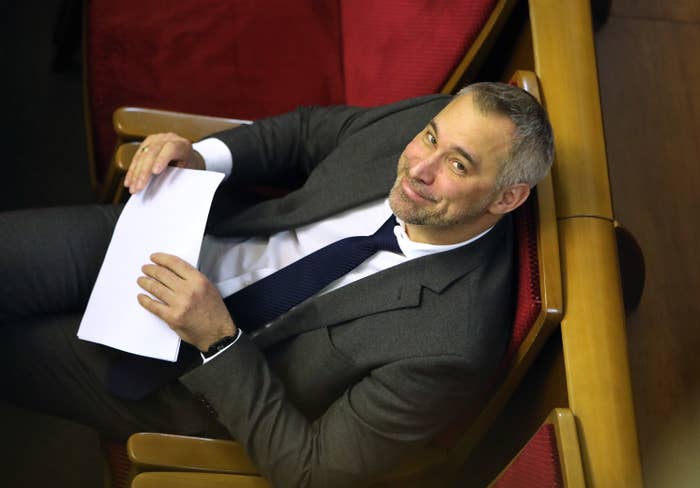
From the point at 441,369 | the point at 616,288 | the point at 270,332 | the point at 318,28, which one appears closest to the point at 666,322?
the point at 616,288

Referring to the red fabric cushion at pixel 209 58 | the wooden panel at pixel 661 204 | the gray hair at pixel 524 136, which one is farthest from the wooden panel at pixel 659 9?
the gray hair at pixel 524 136

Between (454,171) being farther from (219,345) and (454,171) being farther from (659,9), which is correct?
(659,9)

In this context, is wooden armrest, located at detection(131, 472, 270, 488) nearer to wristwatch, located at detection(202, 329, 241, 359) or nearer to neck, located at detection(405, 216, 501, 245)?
wristwatch, located at detection(202, 329, 241, 359)

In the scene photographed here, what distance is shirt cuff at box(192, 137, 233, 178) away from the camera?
4.33 feet

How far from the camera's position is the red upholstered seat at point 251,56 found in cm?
148

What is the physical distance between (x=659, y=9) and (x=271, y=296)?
3.78ft

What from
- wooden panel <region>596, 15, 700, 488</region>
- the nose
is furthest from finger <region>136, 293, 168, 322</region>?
wooden panel <region>596, 15, 700, 488</region>

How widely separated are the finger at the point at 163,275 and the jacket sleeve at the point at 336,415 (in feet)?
0.43

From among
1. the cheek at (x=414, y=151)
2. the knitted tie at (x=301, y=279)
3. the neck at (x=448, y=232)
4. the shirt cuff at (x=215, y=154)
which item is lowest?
the knitted tie at (x=301, y=279)

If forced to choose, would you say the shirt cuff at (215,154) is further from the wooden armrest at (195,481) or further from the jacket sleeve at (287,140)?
the wooden armrest at (195,481)

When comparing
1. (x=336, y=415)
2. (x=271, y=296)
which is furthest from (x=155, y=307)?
(x=336, y=415)

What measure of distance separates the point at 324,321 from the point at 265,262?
202mm

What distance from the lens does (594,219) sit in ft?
3.56

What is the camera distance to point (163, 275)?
3.66 ft
